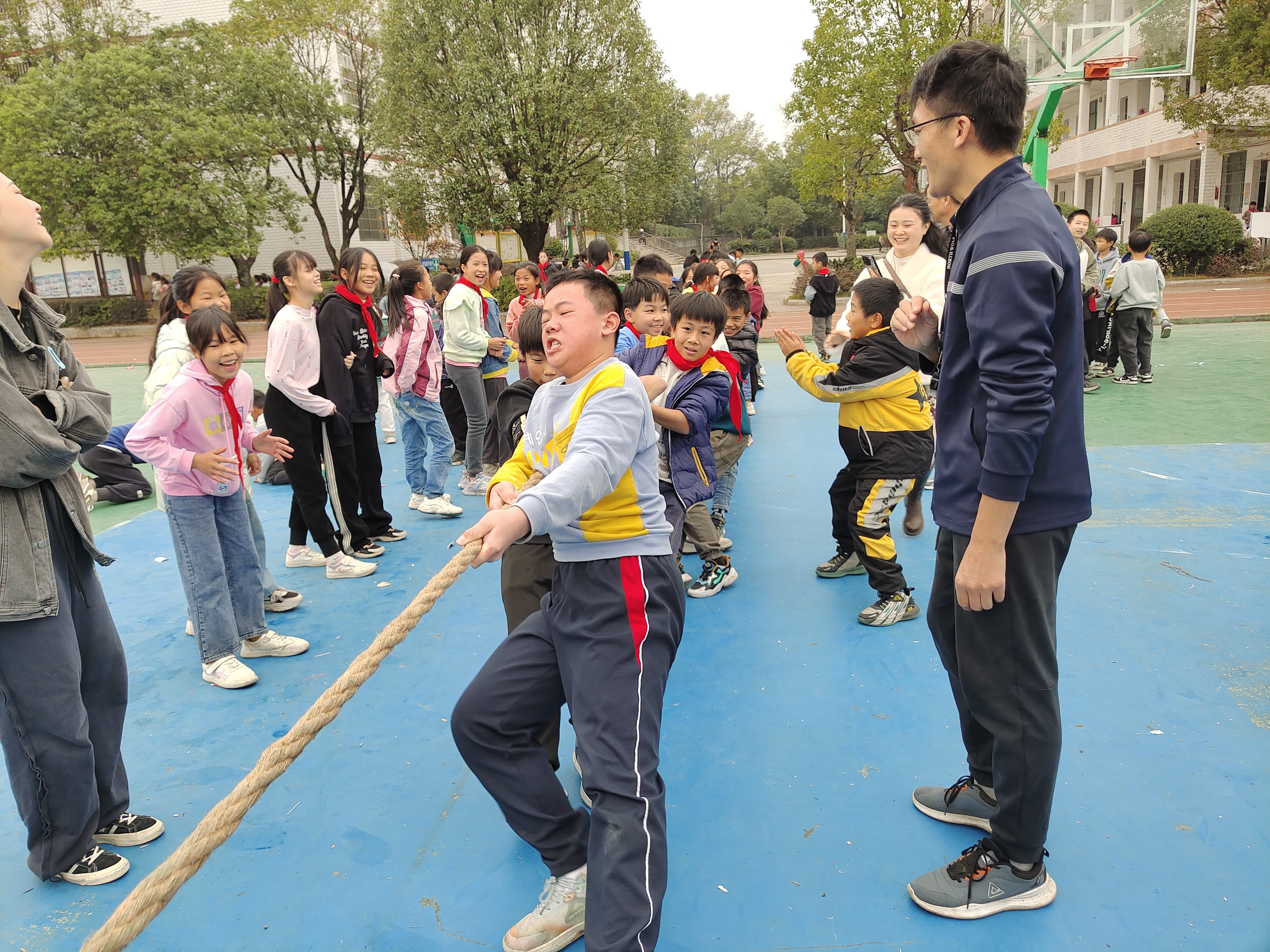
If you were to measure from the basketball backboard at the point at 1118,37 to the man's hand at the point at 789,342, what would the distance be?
5045mm

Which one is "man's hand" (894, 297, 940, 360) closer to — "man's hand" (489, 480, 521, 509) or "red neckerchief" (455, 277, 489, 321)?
"man's hand" (489, 480, 521, 509)

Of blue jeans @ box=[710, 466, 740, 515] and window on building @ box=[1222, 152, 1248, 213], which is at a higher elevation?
window on building @ box=[1222, 152, 1248, 213]

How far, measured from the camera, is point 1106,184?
31.0 metres

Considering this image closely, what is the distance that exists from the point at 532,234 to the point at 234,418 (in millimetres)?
17506

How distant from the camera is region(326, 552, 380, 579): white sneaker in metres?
4.84

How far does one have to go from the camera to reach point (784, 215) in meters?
51.0

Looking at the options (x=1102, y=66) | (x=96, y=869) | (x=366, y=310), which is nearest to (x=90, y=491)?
(x=366, y=310)

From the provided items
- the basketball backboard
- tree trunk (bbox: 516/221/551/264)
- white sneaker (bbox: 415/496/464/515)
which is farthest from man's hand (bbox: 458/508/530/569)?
tree trunk (bbox: 516/221/551/264)

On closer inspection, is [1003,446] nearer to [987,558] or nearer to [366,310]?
[987,558]

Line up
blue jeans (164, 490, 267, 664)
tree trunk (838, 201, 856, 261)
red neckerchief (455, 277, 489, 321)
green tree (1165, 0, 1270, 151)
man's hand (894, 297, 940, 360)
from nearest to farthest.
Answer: man's hand (894, 297, 940, 360) → blue jeans (164, 490, 267, 664) → red neckerchief (455, 277, 489, 321) → green tree (1165, 0, 1270, 151) → tree trunk (838, 201, 856, 261)

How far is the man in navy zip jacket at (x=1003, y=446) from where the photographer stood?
1.84 meters

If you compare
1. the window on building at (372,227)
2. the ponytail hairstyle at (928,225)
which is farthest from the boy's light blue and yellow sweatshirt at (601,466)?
the window on building at (372,227)

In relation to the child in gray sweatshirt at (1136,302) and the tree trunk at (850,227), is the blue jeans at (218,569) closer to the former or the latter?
the child in gray sweatshirt at (1136,302)

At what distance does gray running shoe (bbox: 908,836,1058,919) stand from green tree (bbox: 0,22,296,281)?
2292 centimetres
